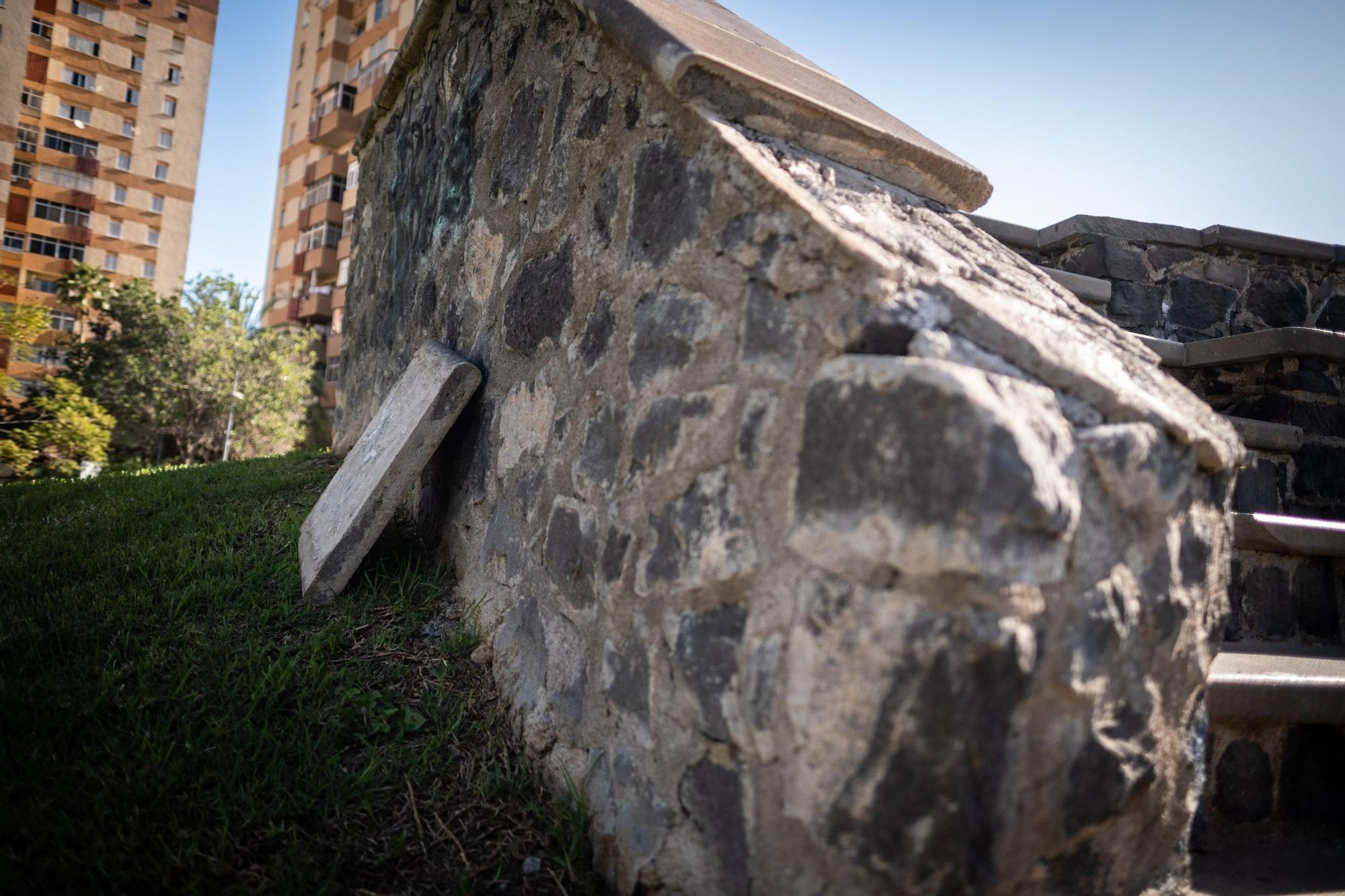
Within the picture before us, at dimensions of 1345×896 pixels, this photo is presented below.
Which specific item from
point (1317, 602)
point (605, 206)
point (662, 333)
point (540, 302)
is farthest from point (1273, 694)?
point (540, 302)

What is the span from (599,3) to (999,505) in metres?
1.52

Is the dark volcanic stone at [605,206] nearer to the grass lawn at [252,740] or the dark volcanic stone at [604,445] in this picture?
the dark volcanic stone at [604,445]

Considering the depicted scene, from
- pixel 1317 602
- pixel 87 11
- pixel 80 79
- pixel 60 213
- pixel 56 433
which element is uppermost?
pixel 87 11

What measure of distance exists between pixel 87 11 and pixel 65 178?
5723mm

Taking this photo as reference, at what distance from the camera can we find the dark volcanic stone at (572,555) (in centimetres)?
162

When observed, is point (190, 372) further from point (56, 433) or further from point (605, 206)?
point (605, 206)

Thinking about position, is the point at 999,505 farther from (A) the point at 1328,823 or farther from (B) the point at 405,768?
(A) the point at 1328,823

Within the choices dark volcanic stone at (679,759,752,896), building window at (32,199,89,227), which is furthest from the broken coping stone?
building window at (32,199,89,227)

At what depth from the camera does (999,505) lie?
971mm

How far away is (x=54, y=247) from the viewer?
85.8 feet

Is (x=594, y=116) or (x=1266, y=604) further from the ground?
(x=594, y=116)

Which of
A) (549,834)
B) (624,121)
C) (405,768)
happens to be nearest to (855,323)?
(624,121)

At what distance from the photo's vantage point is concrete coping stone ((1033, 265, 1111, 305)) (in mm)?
3127

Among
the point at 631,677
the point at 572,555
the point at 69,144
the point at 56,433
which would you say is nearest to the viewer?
the point at 631,677
